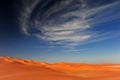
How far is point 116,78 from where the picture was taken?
Answer: 1065 cm

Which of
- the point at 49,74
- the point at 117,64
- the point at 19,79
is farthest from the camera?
the point at 117,64

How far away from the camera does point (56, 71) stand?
40.4ft

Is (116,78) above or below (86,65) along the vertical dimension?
below

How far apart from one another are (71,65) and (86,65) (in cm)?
66

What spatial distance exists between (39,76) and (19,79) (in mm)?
796

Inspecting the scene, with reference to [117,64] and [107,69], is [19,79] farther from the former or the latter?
[117,64]

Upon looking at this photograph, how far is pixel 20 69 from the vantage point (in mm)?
12125

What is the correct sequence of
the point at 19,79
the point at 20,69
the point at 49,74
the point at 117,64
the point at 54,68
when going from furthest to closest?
the point at 117,64
the point at 54,68
the point at 20,69
the point at 49,74
the point at 19,79

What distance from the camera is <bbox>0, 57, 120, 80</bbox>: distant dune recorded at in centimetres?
1088

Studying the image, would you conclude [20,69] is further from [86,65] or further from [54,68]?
[86,65]

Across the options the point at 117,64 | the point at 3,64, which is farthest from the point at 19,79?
the point at 117,64

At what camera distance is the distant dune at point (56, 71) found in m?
10.9

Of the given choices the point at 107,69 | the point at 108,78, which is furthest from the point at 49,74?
the point at 107,69

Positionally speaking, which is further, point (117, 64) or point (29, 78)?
point (117, 64)
